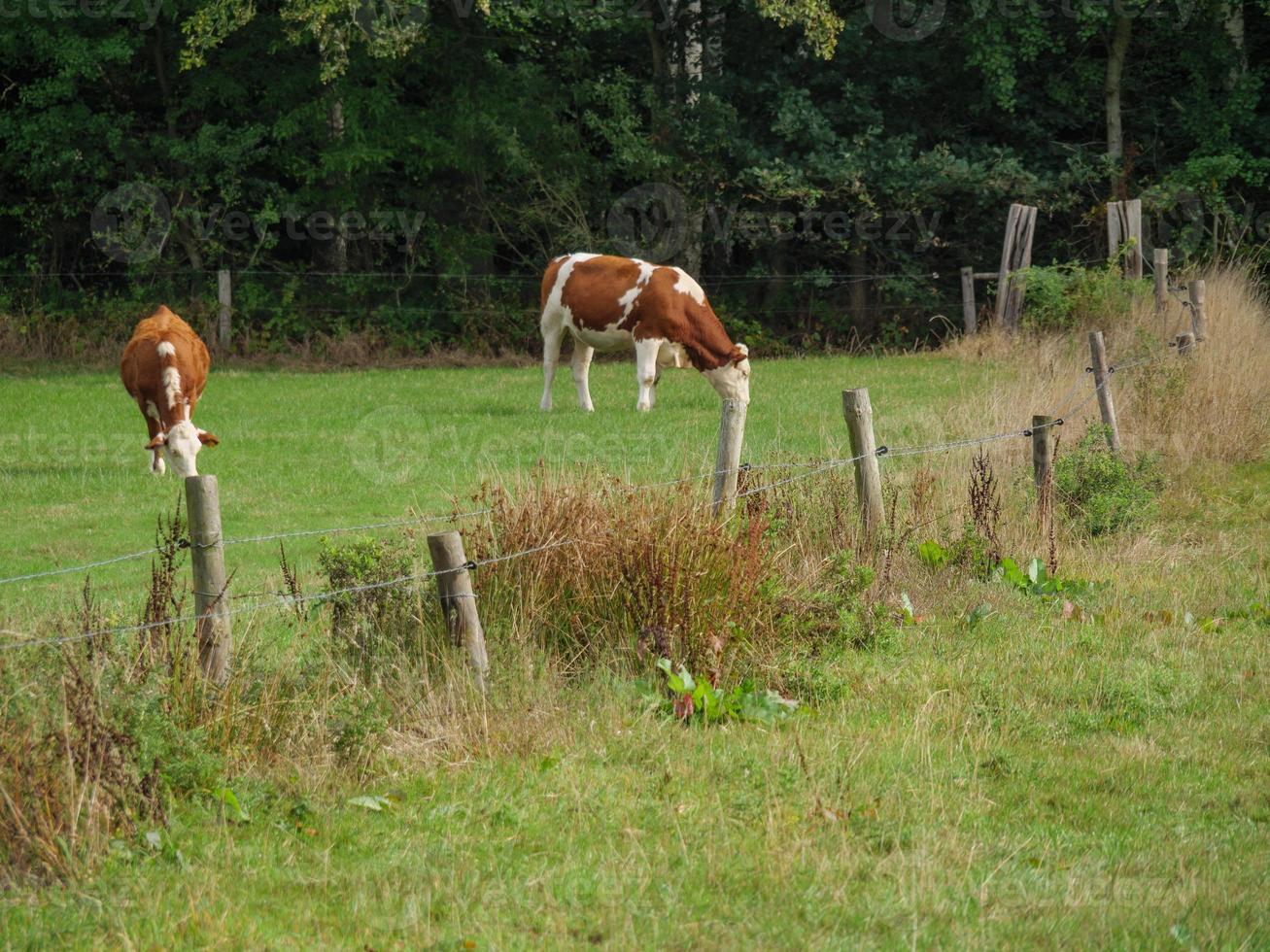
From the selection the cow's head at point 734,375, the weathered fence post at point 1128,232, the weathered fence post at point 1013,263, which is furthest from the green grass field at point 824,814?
the weathered fence post at point 1013,263

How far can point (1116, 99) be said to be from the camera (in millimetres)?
28125

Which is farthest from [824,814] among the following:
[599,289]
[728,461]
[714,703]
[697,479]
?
[599,289]

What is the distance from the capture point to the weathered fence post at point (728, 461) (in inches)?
293

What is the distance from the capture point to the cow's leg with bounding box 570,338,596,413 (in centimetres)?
1780

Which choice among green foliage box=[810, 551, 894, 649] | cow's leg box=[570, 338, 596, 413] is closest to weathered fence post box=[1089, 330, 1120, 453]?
green foliage box=[810, 551, 894, 649]

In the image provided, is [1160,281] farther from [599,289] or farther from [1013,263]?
[1013,263]

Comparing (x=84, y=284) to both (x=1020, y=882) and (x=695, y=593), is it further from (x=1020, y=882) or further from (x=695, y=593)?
(x=1020, y=882)

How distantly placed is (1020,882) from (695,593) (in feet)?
7.77

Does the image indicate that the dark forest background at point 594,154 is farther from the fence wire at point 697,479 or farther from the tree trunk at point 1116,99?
the fence wire at point 697,479

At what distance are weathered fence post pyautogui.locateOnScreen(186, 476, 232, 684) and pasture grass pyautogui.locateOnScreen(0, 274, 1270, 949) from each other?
17 centimetres

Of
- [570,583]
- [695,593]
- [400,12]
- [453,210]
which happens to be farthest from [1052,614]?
[453,210]

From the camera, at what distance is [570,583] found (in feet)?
22.1

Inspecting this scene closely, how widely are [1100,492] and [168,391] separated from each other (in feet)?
24.7

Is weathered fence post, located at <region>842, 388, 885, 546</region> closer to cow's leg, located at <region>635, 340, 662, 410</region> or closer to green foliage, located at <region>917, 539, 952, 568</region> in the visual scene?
green foliage, located at <region>917, 539, 952, 568</region>
